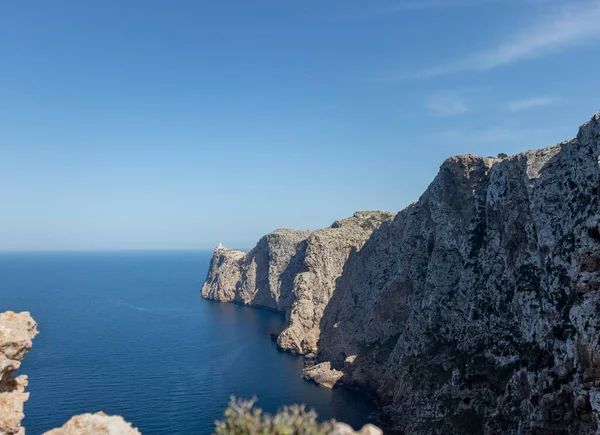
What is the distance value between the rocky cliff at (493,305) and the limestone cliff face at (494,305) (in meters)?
0.18

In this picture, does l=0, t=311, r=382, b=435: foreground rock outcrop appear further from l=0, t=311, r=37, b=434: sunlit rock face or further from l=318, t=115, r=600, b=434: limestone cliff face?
l=318, t=115, r=600, b=434: limestone cliff face

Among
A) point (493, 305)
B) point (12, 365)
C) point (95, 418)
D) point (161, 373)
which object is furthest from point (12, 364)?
point (161, 373)

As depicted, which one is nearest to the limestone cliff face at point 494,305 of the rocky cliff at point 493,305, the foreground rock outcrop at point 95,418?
the rocky cliff at point 493,305

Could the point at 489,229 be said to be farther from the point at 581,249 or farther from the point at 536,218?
the point at 581,249

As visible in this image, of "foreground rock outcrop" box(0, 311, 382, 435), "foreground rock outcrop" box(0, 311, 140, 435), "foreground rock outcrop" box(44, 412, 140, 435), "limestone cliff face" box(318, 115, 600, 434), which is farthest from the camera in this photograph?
"limestone cliff face" box(318, 115, 600, 434)

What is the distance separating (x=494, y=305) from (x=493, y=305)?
0.26 metres

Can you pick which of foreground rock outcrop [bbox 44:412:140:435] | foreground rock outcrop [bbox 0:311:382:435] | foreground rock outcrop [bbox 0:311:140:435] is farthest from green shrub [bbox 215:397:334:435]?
foreground rock outcrop [bbox 0:311:140:435]

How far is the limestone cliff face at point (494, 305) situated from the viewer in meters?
50.4

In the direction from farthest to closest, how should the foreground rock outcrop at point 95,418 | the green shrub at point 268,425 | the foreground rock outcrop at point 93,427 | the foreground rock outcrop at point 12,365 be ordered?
the foreground rock outcrop at point 12,365
the foreground rock outcrop at point 93,427
the foreground rock outcrop at point 95,418
the green shrub at point 268,425

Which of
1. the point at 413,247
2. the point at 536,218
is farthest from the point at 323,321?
the point at 536,218

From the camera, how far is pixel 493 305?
71688 millimetres

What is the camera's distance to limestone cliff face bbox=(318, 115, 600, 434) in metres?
50.4

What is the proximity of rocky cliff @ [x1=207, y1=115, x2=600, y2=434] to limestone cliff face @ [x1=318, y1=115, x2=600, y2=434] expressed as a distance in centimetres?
18

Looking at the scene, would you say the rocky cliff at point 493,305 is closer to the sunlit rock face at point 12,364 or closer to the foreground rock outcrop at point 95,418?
the foreground rock outcrop at point 95,418
